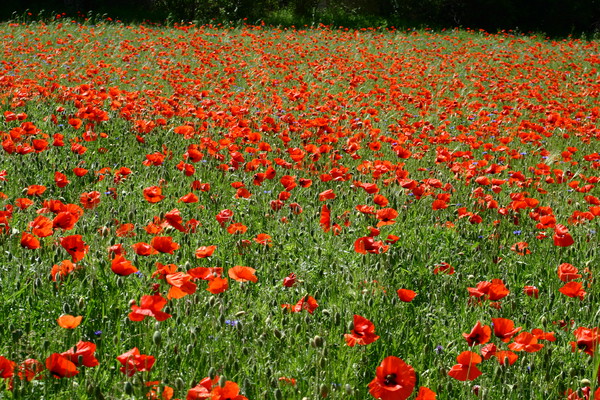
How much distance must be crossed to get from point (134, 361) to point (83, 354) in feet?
0.47

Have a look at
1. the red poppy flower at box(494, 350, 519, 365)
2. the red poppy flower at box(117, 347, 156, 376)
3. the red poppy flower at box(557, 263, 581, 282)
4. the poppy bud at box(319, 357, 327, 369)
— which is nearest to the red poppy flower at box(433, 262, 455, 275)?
the red poppy flower at box(557, 263, 581, 282)

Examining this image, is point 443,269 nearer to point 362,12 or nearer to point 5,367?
point 5,367

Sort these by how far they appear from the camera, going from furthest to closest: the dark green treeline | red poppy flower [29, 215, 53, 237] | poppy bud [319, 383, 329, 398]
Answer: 1. the dark green treeline
2. red poppy flower [29, 215, 53, 237]
3. poppy bud [319, 383, 329, 398]

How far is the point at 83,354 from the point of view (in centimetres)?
181

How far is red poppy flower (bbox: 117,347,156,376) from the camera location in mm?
1821

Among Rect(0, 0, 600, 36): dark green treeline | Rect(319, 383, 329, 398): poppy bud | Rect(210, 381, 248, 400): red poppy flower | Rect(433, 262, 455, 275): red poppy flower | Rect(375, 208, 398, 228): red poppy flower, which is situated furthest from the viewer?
Rect(0, 0, 600, 36): dark green treeline

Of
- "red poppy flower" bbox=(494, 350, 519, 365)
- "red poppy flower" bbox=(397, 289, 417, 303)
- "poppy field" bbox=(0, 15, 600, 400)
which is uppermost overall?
"red poppy flower" bbox=(397, 289, 417, 303)

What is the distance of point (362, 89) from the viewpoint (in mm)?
9039

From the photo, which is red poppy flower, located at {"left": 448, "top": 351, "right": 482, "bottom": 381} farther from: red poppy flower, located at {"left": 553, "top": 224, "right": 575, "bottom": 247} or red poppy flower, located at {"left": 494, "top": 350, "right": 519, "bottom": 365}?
red poppy flower, located at {"left": 553, "top": 224, "right": 575, "bottom": 247}

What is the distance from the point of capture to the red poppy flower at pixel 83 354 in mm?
1795

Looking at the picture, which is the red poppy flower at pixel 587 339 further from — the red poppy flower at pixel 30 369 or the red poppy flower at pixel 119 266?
the red poppy flower at pixel 30 369

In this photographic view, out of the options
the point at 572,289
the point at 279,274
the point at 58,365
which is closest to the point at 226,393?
the point at 58,365

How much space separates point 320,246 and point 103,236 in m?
1.12

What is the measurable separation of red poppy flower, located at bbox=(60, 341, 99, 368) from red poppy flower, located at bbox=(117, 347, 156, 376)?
73 mm
